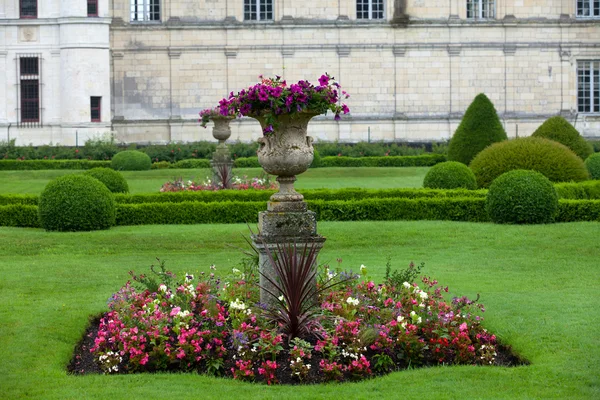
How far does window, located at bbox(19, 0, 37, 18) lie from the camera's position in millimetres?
40812

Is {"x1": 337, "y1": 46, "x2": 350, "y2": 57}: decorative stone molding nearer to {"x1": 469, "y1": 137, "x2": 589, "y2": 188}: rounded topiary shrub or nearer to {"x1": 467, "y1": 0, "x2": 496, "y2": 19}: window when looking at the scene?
{"x1": 467, "y1": 0, "x2": 496, "y2": 19}: window

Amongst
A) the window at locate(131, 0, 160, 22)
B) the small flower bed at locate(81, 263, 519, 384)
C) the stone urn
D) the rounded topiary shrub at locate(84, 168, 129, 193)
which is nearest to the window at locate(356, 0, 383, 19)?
the window at locate(131, 0, 160, 22)

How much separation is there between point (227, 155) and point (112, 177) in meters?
3.25

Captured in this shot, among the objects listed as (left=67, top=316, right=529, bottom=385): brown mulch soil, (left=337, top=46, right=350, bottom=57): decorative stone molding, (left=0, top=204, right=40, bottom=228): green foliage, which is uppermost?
(left=337, top=46, right=350, bottom=57): decorative stone molding

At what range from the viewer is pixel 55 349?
35.1ft

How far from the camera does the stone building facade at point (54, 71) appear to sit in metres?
40.0

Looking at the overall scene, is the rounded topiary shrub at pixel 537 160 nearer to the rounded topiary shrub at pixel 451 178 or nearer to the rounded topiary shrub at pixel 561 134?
the rounded topiary shrub at pixel 451 178

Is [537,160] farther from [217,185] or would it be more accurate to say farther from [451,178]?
[217,185]

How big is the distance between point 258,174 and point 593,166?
8.91 metres

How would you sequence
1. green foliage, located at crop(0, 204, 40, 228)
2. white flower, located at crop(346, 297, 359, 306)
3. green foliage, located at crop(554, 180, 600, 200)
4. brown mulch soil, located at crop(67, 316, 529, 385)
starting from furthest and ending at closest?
green foliage, located at crop(554, 180, 600, 200), green foliage, located at crop(0, 204, 40, 228), white flower, located at crop(346, 297, 359, 306), brown mulch soil, located at crop(67, 316, 529, 385)

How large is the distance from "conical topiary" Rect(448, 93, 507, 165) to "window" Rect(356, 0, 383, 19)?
1549cm

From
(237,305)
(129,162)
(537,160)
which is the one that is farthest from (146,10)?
(237,305)

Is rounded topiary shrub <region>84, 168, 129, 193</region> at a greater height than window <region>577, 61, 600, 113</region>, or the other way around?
window <region>577, 61, 600, 113</region>

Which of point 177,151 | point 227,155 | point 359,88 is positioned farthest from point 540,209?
point 359,88
